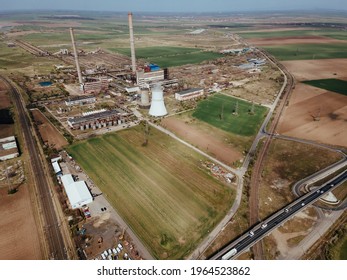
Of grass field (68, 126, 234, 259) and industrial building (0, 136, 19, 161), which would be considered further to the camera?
industrial building (0, 136, 19, 161)

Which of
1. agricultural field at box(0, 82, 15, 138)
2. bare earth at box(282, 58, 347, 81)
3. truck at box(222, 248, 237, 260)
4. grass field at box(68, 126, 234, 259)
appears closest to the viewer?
truck at box(222, 248, 237, 260)

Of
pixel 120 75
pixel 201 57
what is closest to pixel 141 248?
pixel 120 75

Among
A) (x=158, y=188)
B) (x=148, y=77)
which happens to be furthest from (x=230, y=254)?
(x=148, y=77)

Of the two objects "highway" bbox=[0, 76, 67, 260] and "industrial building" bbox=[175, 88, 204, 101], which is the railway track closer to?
"highway" bbox=[0, 76, 67, 260]

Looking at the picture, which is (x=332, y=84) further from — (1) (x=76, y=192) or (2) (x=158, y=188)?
(1) (x=76, y=192)

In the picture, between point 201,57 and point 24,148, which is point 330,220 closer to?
point 24,148

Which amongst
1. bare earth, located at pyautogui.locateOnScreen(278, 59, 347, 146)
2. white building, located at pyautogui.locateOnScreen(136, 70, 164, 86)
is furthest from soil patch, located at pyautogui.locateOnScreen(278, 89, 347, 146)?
white building, located at pyautogui.locateOnScreen(136, 70, 164, 86)
